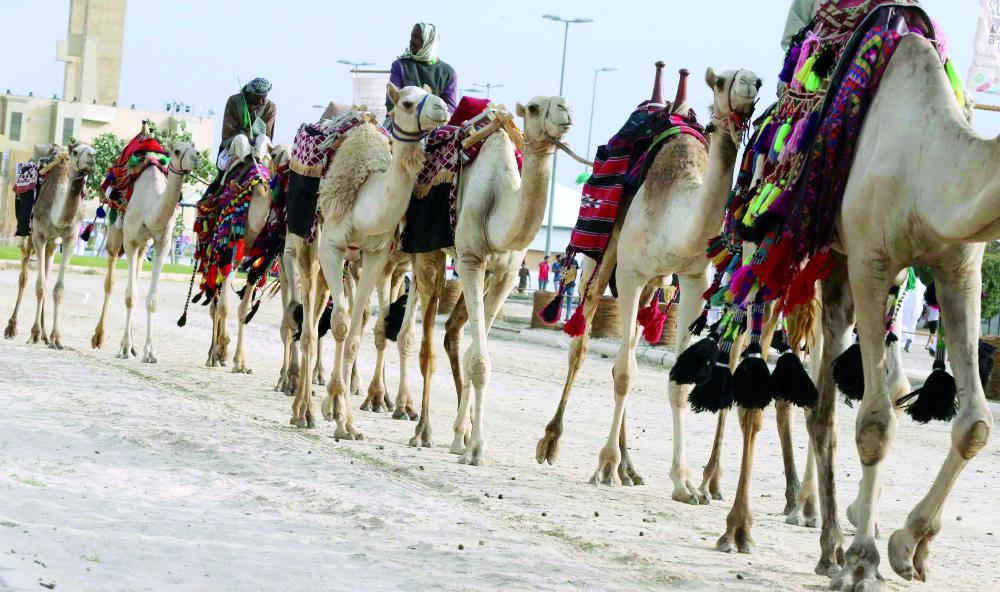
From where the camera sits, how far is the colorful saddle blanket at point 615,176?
8.99m

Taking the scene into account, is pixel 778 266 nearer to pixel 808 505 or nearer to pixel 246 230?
pixel 808 505

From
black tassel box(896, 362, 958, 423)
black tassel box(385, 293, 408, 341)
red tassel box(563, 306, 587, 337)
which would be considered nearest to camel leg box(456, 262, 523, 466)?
red tassel box(563, 306, 587, 337)

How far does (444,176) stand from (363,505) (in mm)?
3651

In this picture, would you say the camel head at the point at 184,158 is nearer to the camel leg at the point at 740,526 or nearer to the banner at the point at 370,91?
the banner at the point at 370,91

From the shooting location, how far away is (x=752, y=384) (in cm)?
638

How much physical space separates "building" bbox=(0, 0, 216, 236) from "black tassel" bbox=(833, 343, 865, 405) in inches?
3451

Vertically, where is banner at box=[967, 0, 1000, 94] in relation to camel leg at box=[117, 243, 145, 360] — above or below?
above

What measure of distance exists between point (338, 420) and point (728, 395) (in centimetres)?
402

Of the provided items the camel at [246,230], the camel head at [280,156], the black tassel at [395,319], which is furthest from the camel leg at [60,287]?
the black tassel at [395,319]

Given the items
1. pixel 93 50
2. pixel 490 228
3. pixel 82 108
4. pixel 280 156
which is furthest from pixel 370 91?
pixel 93 50

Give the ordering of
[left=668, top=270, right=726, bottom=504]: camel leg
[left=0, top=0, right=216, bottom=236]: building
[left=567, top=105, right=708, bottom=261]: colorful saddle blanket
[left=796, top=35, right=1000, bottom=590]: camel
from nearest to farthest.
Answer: [left=796, top=35, right=1000, bottom=590]: camel, [left=668, top=270, right=726, bottom=504]: camel leg, [left=567, top=105, right=708, bottom=261]: colorful saddle blanket, [left=0, top=0, right=216, bottom=236]: building

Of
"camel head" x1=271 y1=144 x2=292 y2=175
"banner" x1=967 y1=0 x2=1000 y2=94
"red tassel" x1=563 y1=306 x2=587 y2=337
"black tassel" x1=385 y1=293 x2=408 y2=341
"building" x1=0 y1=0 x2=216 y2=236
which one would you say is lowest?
"black tassel" x1=385 y1=293 x2=408 y2=341

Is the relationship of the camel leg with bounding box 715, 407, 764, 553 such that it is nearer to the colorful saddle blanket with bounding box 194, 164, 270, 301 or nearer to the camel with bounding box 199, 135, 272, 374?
the camel with bounding box 199, 135, 272, 374

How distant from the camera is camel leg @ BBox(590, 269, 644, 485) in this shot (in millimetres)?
8586
